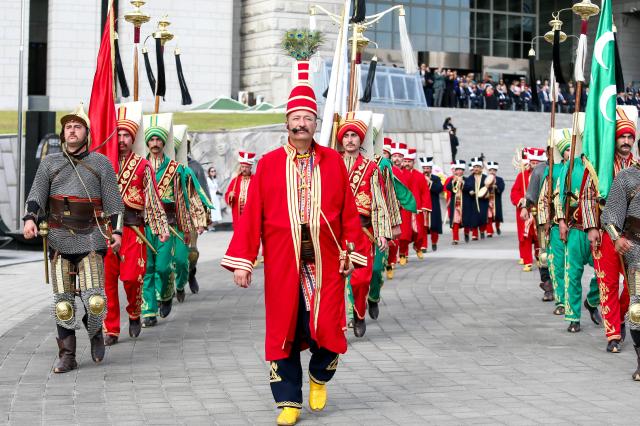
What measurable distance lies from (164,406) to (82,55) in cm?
3992

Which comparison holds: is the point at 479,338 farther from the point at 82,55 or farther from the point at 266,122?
the point at 82,55

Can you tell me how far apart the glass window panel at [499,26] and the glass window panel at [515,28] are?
0.38 metres

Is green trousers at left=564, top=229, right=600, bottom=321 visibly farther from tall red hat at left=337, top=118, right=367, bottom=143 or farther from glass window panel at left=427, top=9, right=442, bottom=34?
glass window panel at left=427, top=9, right=442, bottom=34

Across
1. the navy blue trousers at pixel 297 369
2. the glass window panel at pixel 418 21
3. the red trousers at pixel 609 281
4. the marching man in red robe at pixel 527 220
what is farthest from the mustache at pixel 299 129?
the glass window panel at pixel 418 21

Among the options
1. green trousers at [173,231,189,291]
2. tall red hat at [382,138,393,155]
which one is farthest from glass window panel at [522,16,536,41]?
green trousers at [173,231,189,291]

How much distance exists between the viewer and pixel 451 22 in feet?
202

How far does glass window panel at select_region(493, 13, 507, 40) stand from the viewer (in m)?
63.3

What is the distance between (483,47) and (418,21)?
14.8 ft

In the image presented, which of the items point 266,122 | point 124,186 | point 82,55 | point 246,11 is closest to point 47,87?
point 82,55

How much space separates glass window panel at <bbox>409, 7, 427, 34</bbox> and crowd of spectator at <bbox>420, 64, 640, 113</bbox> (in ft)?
43.9

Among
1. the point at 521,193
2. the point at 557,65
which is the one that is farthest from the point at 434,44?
the point at 557,65

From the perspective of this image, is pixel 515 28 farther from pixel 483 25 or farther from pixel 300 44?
pixel 300 44

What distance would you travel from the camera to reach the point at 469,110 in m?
42.8

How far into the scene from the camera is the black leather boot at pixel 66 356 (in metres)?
9.11
